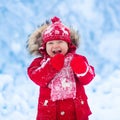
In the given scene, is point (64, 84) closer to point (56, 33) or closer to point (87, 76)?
point (87, 76)

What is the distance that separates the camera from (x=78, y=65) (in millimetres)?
2666

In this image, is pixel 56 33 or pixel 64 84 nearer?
pixel 64 84

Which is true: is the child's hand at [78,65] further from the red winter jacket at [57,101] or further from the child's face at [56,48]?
the child's face at [56,48]

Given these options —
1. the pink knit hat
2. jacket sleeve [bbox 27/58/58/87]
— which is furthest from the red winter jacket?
the pink knit hat

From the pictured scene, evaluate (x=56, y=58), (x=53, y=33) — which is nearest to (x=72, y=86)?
(x=56, y=58)

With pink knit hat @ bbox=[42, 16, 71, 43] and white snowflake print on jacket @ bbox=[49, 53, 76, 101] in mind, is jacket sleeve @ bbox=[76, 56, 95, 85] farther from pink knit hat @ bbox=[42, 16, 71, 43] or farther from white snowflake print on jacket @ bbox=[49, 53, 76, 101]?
pink knit hat @ bbox=[42, 16, 71, 43]

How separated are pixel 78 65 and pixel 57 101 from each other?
32cm

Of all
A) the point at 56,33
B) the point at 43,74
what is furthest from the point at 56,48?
the point at 43,74

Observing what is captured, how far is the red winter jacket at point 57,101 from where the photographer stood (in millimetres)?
2682

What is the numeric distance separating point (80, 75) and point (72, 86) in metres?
0.12

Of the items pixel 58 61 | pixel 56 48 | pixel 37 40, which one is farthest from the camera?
pixel 37 40

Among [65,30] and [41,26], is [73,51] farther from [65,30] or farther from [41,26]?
[41,26]

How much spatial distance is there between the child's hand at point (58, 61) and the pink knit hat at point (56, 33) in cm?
24

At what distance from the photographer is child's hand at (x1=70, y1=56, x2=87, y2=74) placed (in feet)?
8.73
